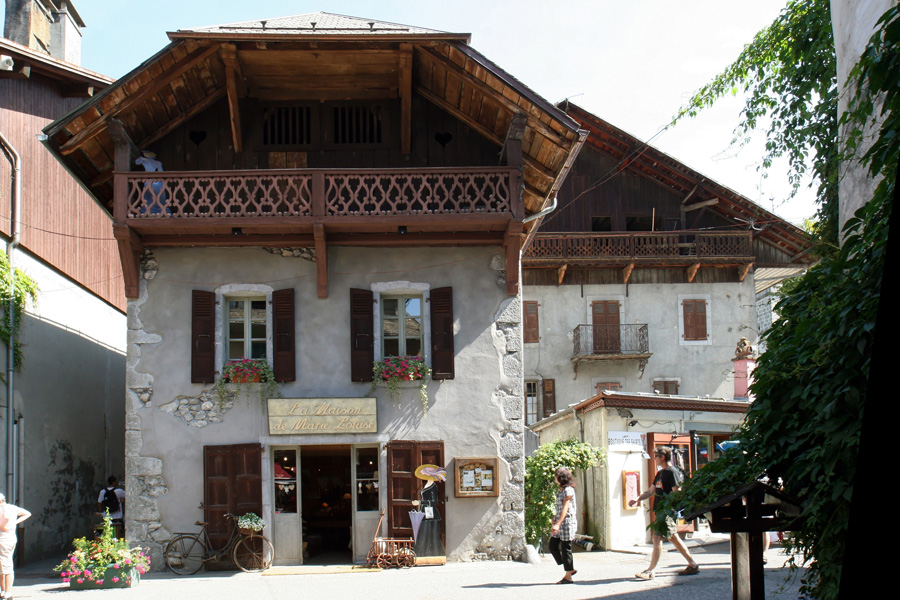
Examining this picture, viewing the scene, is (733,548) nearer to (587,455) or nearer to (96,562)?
(96,562)

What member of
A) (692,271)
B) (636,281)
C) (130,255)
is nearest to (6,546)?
(130,255)

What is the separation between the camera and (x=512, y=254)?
14.3 meters

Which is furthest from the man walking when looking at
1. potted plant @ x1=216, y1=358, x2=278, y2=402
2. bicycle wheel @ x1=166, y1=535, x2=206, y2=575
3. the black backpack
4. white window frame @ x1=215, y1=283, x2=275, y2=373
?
the black backpack

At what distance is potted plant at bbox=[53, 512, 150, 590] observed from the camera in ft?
39.2

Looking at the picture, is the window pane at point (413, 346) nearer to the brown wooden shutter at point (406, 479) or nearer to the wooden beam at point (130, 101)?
the brown wooden shutter at point (406, 479)

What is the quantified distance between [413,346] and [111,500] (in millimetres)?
5829

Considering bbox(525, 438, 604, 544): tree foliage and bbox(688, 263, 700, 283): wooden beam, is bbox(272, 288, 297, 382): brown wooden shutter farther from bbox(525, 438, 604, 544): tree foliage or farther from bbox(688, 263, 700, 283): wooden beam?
bbox(688, 263, 700, 283): wooden beam

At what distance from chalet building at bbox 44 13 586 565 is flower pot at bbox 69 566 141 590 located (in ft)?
5.60

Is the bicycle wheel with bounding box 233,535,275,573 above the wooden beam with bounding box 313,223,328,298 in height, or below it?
below

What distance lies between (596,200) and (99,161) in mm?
16551

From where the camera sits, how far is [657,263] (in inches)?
1062

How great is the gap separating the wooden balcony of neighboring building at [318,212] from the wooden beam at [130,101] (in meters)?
0.77

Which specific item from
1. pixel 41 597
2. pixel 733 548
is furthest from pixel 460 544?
pixel 733 548

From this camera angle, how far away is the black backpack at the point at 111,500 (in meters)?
15.5
